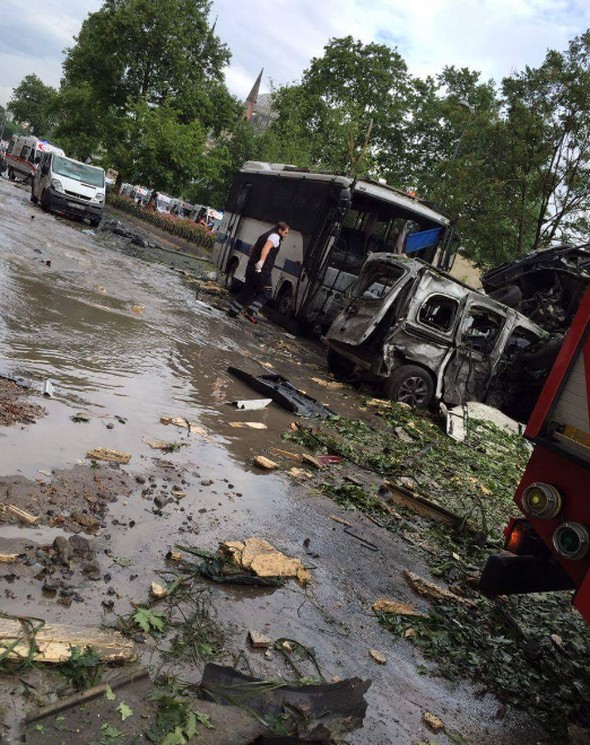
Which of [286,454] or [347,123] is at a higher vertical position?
[347,123]

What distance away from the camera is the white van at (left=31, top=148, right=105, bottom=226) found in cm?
2131

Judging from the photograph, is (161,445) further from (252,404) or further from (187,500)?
(252,404)

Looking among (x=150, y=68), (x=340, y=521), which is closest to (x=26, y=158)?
(x=150, y=68)

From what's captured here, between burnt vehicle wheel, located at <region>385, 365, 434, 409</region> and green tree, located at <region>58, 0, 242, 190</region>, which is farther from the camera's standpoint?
green tree, located at <region>58, 0, 242, 190</region>

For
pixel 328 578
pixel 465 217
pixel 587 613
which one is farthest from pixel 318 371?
pixel 465 217

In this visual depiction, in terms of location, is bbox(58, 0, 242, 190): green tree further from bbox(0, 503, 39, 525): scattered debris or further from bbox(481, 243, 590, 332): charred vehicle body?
bbox(0, 503, 39, 525): scattered debris

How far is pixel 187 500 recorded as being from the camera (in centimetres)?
454

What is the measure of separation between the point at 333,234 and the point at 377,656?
36.2 feet

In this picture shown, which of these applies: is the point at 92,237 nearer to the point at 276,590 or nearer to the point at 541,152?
the point at 541,152

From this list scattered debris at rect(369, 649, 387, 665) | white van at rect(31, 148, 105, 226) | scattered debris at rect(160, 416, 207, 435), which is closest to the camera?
scattered debris at rect(369, 649, 387, 665)

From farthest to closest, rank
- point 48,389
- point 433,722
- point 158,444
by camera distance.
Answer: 1. point 48,389
2. point 158,444
3. point 433,722

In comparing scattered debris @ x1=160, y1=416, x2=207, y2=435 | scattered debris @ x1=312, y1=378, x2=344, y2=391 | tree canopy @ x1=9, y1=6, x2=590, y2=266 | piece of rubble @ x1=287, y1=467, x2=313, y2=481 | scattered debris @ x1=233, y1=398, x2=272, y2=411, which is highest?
tree canopy @ x1=9, y1=6, x2=590, y2=266

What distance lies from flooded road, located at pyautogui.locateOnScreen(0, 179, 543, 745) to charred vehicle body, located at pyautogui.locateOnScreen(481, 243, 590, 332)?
4912mm

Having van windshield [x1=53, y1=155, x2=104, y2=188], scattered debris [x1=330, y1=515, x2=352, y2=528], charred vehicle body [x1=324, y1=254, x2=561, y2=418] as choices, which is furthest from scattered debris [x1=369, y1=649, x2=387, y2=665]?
van windshield [x1=53, y1=155, x2=104, y2=188]
